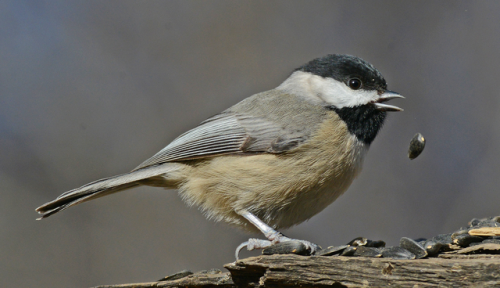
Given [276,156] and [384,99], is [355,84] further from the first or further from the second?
[276,156]

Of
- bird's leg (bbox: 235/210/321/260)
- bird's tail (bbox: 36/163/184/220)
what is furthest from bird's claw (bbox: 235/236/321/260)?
bird's tail (bbox: 36/163/184/220)

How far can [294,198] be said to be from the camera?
6.40 feet

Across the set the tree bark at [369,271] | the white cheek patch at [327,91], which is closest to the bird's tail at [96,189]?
the white cheek patch at [327,91]

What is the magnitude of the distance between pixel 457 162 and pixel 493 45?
36.5 inches

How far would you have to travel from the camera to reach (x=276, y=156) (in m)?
1.98

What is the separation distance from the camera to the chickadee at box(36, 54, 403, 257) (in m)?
1.95

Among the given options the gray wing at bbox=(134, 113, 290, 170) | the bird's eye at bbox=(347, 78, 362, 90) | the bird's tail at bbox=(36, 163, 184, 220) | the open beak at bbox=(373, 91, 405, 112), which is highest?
the bird's eye at bbox=(347, 78, 362, 90)

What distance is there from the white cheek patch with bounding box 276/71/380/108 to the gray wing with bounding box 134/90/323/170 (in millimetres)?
70

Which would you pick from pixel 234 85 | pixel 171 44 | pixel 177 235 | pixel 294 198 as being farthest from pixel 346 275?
pixel 171 44

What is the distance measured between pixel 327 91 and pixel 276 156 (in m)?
0.42

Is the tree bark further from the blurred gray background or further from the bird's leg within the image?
the blurred gray background

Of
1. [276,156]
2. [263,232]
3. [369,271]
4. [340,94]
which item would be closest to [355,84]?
[340,94]

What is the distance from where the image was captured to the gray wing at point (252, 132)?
2.02m

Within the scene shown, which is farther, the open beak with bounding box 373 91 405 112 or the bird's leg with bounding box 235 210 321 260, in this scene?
the open beak with bounding box 373 91 405 112
